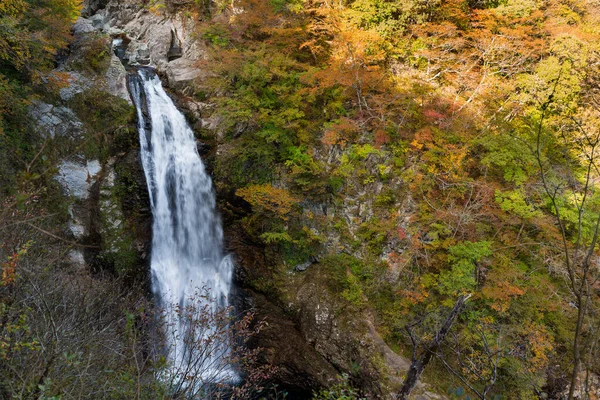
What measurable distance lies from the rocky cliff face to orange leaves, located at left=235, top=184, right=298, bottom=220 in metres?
0.88

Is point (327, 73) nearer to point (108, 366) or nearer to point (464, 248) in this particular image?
point (464, 248)

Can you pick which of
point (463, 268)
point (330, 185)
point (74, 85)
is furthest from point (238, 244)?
point (74, 85)

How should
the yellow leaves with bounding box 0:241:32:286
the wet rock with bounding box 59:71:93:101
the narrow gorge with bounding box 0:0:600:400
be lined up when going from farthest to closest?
the wet rock with bounding box 59:71:93:101 < the narrow gorge with bounding box 0:0:600:400 < the yellow leaves with bounding box 0:241:32:286

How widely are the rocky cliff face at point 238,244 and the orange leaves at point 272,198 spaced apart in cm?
88

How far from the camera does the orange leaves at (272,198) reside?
10531 millimetres

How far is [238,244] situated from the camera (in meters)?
12.0

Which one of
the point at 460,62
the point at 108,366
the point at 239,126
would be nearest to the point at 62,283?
the point at 108,366

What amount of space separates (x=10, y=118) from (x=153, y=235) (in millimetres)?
5288

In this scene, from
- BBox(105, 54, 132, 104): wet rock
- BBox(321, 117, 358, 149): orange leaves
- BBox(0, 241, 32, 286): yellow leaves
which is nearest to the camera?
BBox(0, 241, 32, 286): yellow leaves

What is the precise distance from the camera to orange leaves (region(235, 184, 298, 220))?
10.5 m

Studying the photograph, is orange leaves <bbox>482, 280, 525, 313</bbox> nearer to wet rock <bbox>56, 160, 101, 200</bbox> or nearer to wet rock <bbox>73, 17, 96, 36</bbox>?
wet rock <bbox>56, 160, 101, 200</bbox>

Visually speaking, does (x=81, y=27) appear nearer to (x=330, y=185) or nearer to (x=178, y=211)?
(x=178, y=211)

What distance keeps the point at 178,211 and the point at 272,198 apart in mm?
3680

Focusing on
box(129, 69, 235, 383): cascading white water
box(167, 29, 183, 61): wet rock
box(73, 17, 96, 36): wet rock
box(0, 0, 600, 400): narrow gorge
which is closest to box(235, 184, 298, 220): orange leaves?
box(0, 0, 600, 400): narrow gorge
